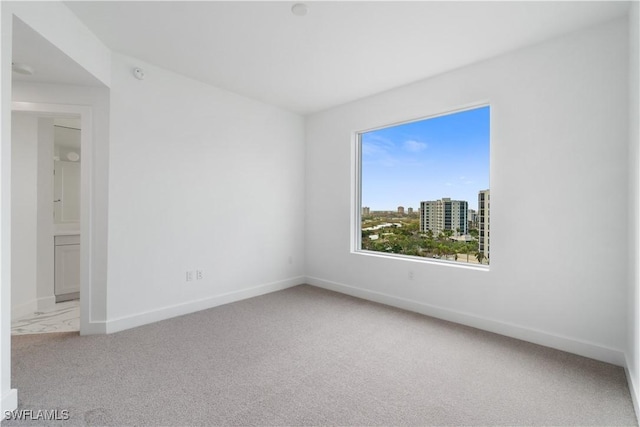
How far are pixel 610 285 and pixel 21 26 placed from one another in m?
4.52

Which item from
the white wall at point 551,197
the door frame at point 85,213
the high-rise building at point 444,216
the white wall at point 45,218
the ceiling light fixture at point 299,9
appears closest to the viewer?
the ceiling light fixture at point 299,9

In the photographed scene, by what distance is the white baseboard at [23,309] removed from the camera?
335cm

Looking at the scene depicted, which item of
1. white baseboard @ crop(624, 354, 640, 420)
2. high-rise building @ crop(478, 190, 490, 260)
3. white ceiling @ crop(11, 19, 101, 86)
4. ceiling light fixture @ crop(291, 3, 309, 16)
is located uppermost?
ceiling light fixture @ crop(291, 3, 309, 16)

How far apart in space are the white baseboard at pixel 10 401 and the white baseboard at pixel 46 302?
2.40 metres

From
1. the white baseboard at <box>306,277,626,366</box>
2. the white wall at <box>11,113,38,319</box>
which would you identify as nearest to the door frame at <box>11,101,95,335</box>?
the white wall at <box>11,113,38,319</box>

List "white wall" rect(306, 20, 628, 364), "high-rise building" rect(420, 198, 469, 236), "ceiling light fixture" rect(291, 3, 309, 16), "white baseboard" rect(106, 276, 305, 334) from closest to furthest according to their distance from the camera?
"ceiling light fixture" rect(291, 3, 309, 16)
"white wall" rect(306, 20, 628, 364)
"white baseboard" rect(106, 276, 305, 334)
"high-rise building" rect(420, 198, 469, 236)

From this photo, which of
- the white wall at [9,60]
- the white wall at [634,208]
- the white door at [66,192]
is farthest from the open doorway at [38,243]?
the white wall at [634,208]

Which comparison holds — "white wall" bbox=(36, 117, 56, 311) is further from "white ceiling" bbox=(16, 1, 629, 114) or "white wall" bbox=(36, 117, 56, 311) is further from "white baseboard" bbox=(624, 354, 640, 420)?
"white baseboard" bbox=(624, 354, 640, 420)

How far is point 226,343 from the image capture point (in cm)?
278

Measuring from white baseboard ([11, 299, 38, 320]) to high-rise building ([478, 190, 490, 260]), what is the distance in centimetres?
508

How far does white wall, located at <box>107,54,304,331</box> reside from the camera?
3.09 m

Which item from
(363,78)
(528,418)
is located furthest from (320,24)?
(528,418)

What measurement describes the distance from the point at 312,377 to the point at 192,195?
244 cm

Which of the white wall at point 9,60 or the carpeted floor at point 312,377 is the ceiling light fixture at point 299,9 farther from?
the carpeted floor at point 312,377
